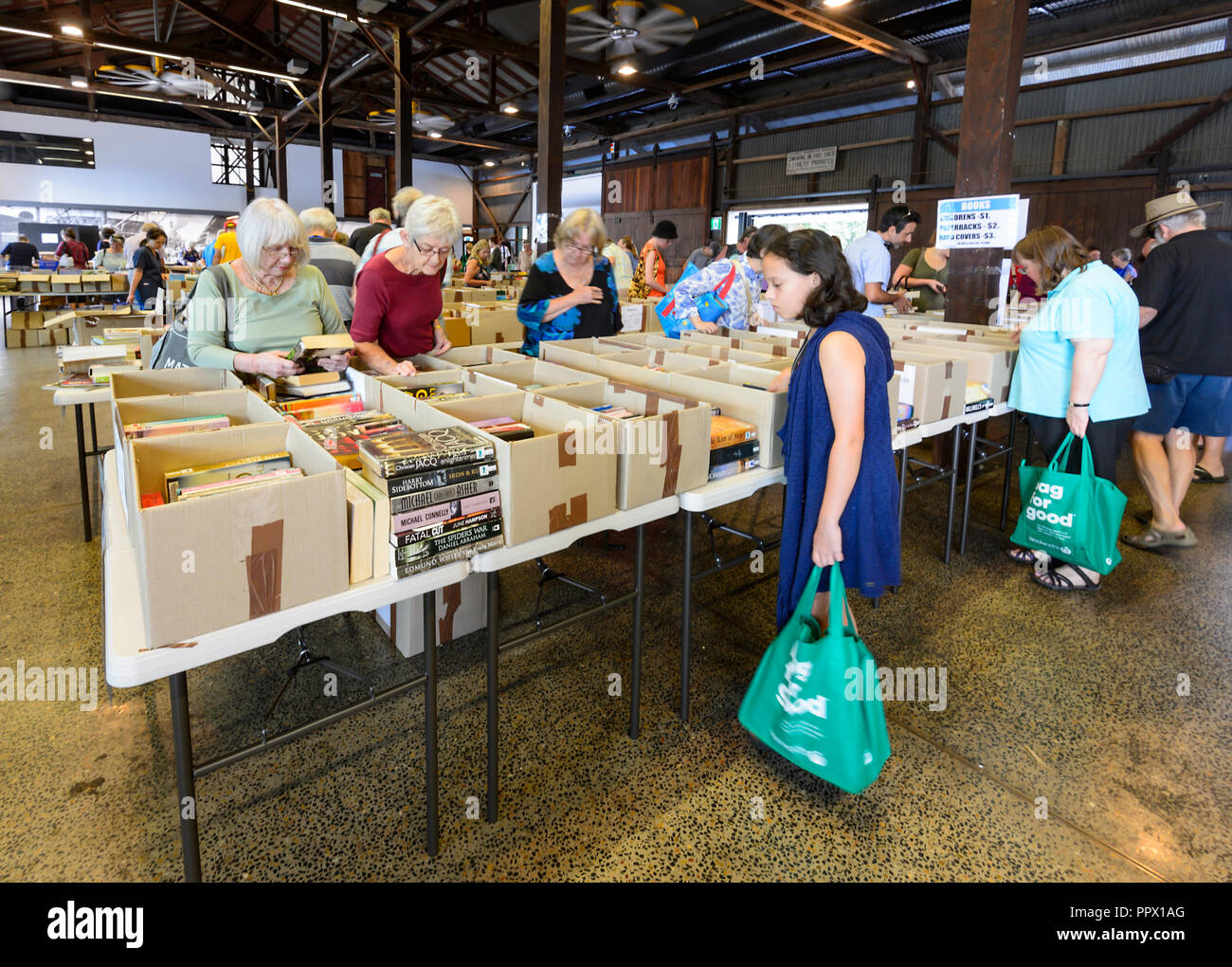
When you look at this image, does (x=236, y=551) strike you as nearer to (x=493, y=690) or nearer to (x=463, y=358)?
(x=493, y=690)

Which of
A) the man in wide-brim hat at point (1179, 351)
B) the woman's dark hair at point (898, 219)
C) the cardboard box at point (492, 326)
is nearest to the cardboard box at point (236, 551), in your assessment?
the cardboard box at point (492, 326)

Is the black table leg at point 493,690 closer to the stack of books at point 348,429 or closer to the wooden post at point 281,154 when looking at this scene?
the stack of books at point 348,429

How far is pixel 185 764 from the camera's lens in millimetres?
1300

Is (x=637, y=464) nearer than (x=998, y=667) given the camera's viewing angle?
Yes

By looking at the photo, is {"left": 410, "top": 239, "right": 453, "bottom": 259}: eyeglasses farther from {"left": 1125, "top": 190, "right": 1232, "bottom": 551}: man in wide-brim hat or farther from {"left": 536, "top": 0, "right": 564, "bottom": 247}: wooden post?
{"left": 536, "top": 0, "right": 564, "bottom": 247}: wooden post

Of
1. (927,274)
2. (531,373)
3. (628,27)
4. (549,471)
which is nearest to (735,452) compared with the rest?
(549,471)

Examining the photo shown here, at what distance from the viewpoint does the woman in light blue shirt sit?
8.98 ft

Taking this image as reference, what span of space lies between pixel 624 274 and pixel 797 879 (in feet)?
17.4

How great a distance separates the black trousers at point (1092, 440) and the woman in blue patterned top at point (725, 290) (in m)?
1.44

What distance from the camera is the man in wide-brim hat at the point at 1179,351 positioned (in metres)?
3.35

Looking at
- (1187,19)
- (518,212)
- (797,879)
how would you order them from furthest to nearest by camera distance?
(518,212) → (1187,19) → (797,879)
